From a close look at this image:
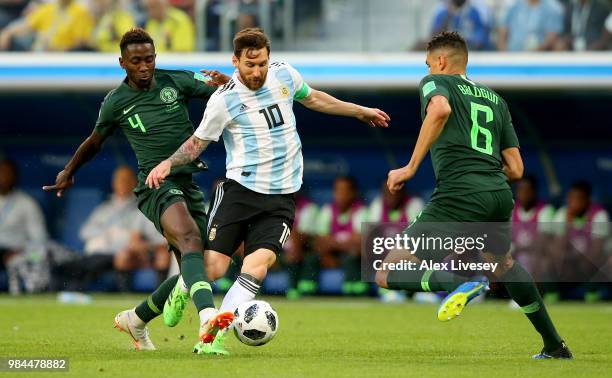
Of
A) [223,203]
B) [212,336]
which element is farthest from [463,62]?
[212,336]

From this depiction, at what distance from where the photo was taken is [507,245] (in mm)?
8227

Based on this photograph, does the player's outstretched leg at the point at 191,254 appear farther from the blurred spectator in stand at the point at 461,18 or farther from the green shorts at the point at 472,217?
the blurred spectator in stand at the point at 461,18

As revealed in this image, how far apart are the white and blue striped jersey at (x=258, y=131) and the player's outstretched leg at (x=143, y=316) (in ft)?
3.42

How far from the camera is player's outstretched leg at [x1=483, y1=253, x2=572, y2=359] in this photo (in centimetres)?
817

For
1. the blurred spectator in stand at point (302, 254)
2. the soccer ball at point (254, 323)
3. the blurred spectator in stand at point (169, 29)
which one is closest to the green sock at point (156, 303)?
the soccer ball at point (254, 323)

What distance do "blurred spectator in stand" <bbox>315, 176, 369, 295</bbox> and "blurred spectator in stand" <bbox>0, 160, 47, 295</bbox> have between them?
3933mm

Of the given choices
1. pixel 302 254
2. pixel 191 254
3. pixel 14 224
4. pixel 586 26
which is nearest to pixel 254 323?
pixel 191 254

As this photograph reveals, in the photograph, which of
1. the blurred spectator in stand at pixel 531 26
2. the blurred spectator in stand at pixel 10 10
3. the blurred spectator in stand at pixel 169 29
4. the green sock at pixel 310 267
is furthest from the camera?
the blurred spectator in stand at pixel 10 10

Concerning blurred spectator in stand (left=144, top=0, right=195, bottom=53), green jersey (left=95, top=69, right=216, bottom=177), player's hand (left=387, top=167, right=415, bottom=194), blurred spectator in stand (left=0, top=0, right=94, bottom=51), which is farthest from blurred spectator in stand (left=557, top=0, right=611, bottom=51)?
player's hand (left=387, top=167, right=415, bottom=194)

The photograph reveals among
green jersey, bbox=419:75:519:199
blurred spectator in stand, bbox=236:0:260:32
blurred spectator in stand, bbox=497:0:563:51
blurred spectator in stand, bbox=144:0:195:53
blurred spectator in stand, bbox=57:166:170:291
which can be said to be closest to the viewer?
green jersey, bbox=419:75:519:199

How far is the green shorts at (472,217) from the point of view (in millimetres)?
8164

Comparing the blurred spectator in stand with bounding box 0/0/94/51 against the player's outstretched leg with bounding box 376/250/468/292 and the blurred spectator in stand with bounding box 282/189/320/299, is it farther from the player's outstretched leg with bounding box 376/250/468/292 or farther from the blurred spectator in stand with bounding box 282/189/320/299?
the player's outstretched leg with bounding box 376/250/468/292

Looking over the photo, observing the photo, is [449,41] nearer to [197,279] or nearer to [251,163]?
[251,163]

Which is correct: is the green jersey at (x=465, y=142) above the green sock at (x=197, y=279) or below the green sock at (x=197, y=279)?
above
